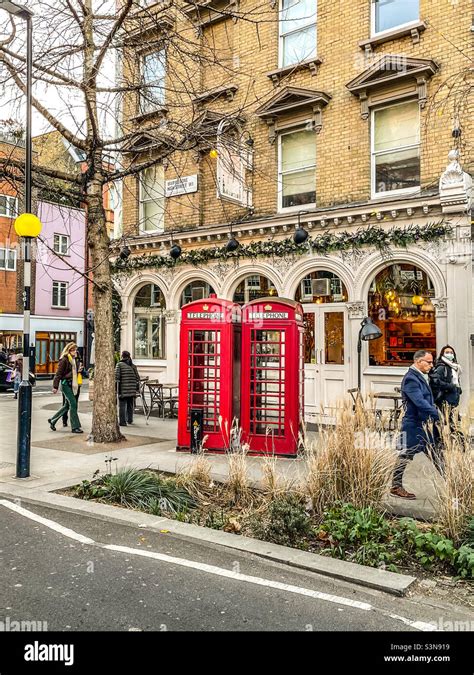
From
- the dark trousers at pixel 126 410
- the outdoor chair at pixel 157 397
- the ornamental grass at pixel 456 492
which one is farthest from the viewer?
the outdoor chair at pixel 157 397

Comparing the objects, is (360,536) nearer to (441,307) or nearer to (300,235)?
(441,307)

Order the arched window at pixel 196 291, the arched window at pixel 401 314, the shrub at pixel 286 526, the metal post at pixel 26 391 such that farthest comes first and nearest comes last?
the arched window at pixel 196 291
the arched window at pixel 401 314
the metal post at pixel 26 391
the shrub at pixel 286 526

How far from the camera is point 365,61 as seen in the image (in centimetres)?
1324

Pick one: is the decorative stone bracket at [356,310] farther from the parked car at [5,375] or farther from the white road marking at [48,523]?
the parked car at [5,375]

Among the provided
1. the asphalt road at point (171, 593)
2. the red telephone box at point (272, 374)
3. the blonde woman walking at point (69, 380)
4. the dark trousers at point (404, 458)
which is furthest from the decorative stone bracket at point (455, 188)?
the asphalt road at point (171, 593)

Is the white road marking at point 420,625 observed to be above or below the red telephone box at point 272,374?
below

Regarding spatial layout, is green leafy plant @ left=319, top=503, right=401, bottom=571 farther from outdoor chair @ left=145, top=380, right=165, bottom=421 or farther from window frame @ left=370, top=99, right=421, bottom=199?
outdoor chair @ left=145, top=380, right=165, bottom=421

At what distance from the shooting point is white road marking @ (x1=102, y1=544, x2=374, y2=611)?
4238 mm

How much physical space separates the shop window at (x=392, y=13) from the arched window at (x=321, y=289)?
235 inches

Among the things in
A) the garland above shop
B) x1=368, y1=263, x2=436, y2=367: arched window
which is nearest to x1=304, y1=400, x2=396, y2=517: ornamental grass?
x1=368, y1=263, x2=436, y2=367: arched window

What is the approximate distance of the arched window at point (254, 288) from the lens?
15.0 m

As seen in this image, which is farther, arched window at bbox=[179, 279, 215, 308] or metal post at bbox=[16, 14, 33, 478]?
arched window at bbox=[179, 279, 215, 308]

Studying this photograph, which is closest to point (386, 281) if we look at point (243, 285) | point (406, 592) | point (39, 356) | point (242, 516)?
point (243, 285)

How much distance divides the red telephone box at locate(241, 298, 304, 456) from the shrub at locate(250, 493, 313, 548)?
13.1ft
